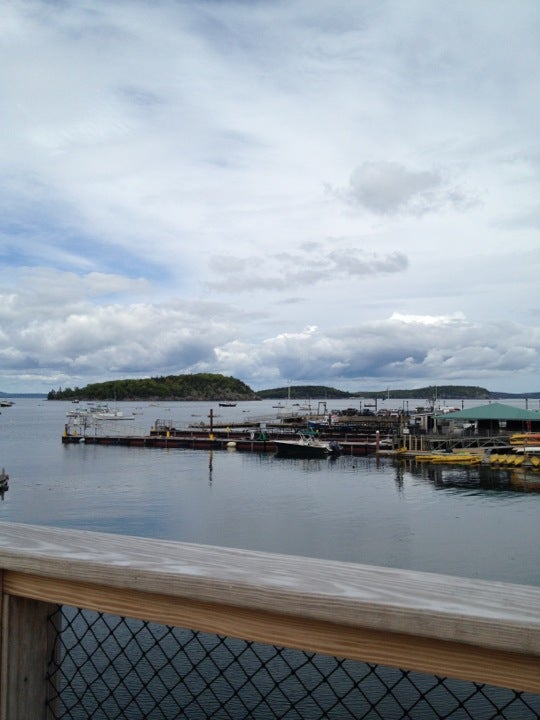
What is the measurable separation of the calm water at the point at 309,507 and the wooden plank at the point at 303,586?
19.8 metres

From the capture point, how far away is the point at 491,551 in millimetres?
23328

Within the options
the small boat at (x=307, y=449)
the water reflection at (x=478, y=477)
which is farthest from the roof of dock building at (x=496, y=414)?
the small boat at (x=307, y=449)

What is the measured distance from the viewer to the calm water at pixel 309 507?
23703 mm

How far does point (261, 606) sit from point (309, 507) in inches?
1301

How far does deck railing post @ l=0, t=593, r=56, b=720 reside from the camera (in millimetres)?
1771

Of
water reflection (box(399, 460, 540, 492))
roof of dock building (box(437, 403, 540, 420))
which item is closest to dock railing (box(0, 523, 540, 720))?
water reflection (box(399, 460, 540, 492))

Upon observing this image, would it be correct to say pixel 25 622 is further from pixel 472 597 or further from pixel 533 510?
pixel 533 510

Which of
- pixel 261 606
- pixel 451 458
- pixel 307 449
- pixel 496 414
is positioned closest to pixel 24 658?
pixel 261 606

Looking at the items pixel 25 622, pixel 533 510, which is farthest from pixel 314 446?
pixel 25 622

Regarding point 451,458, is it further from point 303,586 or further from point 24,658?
point 303,586

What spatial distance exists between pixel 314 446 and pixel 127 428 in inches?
1458

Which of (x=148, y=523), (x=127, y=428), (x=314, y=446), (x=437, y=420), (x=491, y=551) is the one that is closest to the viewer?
(x=491, y=551)

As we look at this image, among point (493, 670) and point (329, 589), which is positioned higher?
point (329, 589)

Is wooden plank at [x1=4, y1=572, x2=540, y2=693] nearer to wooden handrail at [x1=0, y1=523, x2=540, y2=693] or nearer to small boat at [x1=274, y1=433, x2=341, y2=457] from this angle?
wooden handrail at [x1=0, y1=523, x2=540, y2=693]
